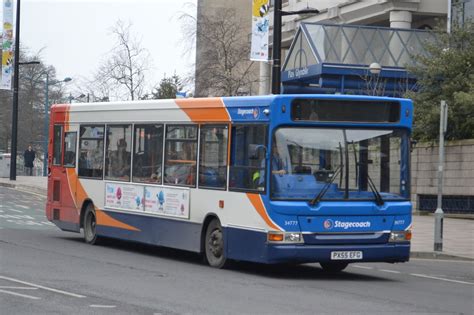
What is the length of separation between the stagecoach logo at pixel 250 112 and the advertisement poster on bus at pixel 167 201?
1978mm

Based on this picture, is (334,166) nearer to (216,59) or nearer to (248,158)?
(248,158)

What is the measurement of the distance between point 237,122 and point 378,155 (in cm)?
228

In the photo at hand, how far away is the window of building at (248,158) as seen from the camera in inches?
639

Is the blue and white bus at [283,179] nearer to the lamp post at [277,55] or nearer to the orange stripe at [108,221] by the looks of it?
the orange stripe at [108,221]

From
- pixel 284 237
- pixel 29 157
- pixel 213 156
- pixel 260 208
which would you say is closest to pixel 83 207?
pixel 213 156

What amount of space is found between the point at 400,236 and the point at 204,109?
3.90 metres

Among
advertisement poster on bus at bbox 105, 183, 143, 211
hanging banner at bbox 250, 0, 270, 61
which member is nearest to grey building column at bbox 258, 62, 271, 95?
hanging banner at bbox 250, 0, 270, 61

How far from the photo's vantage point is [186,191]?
18.2 metres

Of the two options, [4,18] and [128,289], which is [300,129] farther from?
[4,18]

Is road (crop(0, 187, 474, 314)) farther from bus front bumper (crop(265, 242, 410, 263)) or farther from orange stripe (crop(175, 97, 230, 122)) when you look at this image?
orange stripe (crop(175, 97, 230, 122))

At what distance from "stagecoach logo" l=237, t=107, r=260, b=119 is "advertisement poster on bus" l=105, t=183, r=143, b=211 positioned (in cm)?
341

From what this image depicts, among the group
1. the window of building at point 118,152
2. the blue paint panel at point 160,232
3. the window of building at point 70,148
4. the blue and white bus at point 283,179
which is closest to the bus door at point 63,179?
the window of building at point 70,148

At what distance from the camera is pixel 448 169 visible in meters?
34.2

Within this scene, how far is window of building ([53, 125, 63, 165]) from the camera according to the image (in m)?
23.0
